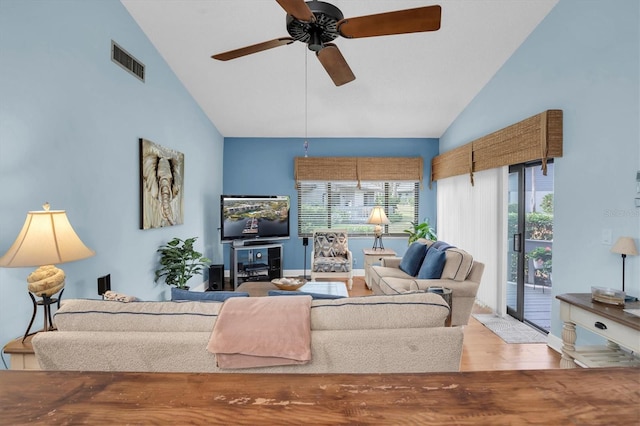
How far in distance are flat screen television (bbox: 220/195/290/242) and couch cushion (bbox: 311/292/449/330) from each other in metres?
3.82

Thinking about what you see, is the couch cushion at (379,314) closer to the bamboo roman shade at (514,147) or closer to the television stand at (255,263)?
the bamboo roman shade at (514,147)

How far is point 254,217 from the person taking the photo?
213 inches

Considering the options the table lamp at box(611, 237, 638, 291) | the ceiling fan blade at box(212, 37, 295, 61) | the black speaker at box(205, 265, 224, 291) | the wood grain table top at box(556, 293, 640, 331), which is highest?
the ceiling fan blade at box(212, 37, 295, 61)

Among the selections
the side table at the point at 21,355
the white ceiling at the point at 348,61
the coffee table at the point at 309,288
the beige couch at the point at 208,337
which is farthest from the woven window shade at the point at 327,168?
the side table at the point at 21,355

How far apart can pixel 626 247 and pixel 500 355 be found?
1.35m

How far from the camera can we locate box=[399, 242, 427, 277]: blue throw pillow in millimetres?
4180

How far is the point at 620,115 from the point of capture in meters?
2.41

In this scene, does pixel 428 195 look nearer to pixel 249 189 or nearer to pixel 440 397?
pixel 249 189

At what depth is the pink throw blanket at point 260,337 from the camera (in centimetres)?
141

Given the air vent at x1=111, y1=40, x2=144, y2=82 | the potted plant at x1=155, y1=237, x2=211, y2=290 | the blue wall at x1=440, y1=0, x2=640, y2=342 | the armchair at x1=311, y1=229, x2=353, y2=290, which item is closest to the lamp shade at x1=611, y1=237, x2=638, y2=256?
the blue wall at x1=440, y1=0, x2=640, y2=342

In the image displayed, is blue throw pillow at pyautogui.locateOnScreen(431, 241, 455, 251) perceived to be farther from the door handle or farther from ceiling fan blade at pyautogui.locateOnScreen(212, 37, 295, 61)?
ceiling fan blade at pyautogui.locateOnScreen(212, 37, 295, 61)

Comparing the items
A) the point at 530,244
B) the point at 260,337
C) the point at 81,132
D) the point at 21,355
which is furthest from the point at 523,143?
the point at 21,355

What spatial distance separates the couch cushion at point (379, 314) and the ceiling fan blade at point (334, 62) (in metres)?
1.62

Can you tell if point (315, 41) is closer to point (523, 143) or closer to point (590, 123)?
point (590, 123)
